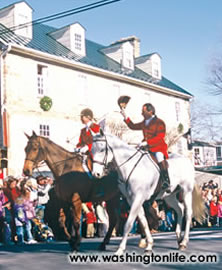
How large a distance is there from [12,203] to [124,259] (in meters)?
5.28

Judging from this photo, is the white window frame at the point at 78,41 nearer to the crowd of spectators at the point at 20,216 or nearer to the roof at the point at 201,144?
the crowd of spectators at the point at 20,216

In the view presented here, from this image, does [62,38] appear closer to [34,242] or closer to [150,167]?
[34,242]

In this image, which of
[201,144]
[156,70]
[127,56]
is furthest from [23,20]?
[201,144]

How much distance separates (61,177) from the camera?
953 cm

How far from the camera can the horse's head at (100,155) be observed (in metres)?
8.45

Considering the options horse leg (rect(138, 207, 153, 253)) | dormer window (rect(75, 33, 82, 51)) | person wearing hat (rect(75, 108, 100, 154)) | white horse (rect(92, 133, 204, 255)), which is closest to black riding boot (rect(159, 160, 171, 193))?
white horse (rect(92, 133, 204, 255))

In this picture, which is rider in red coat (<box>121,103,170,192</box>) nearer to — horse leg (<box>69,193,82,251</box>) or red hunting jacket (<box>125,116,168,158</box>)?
red hunting jacket (<box>125,116,168,158</box>)

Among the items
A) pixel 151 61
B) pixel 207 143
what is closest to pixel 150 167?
pixel 151 61

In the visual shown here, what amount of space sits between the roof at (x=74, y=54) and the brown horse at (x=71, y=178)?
13837 mm

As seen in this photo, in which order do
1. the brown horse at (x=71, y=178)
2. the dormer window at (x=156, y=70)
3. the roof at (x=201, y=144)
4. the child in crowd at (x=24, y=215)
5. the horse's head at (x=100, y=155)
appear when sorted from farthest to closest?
1. the roof at (x=201, y=144)
2. the dormer window at (x=156, y=70)
3. the child in crowd at (x=24, y=215)
4. the brown horse at (x=71, y=178)
5. the horse's head at (x=100, y=155)

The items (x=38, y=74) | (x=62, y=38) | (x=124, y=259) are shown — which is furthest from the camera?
(x=62, y=38)

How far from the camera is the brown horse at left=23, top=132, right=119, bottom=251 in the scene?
9.30 meters

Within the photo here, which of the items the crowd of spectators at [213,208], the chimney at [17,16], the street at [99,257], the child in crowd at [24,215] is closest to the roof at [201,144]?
the chimney at [17,16]

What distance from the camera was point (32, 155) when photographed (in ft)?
30.8
